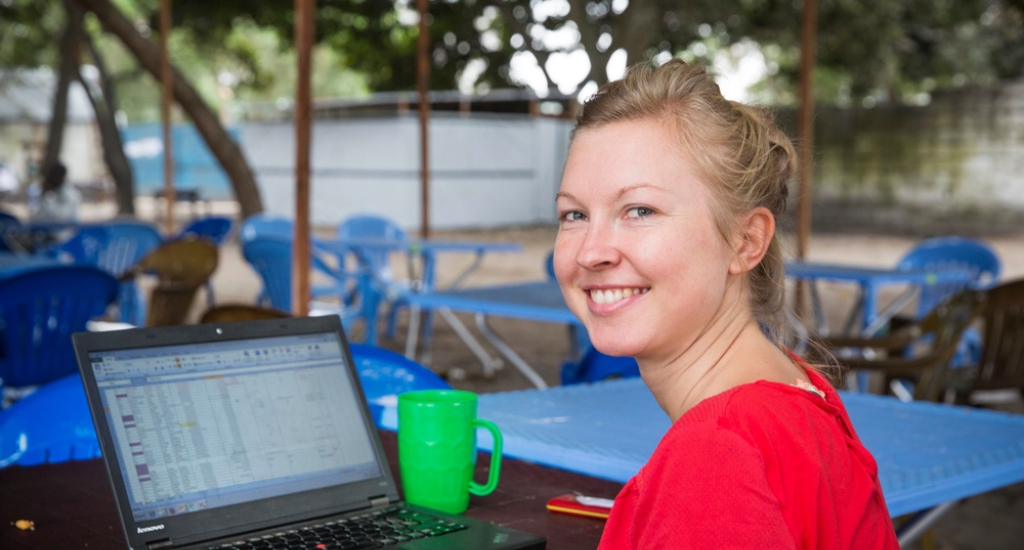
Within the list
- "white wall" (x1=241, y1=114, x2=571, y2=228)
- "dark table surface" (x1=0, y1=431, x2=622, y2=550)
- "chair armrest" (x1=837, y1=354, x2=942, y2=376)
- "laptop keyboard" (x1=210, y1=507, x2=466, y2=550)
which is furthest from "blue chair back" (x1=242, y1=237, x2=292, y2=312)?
"white wall" (x1=241, y1=114, x2=571, y2=228)

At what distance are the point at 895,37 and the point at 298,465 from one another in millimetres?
16255

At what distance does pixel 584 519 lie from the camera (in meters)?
1.35

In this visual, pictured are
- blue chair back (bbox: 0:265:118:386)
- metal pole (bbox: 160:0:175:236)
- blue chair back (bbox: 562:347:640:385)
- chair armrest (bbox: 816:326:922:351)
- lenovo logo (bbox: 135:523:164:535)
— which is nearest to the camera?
lenovo logo (bbox: 135:523:164:535)

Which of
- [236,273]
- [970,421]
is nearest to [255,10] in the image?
[236,273]

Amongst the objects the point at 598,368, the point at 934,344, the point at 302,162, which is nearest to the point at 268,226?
the point at 302,162

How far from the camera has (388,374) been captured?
7.55 feet

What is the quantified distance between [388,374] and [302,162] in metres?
2.40

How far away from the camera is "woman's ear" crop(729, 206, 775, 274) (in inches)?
41.8

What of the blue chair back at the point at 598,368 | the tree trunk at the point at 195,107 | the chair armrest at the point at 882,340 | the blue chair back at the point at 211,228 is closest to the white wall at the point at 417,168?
the tree trunk at the point at 195,107

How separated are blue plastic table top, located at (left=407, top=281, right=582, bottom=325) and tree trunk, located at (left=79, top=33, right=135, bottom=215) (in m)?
12.6

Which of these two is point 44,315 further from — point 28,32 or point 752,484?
point 28,32

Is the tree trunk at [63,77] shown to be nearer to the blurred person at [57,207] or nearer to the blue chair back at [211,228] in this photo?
the blurred person at [57,207]

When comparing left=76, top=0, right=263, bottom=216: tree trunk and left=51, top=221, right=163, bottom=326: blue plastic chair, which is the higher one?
left=76, top=0, right=263, bottom=216: tree trunk

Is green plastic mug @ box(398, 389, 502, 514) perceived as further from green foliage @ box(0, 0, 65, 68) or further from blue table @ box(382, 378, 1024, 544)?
green foliage @ box(0, 0, 65, 68)
